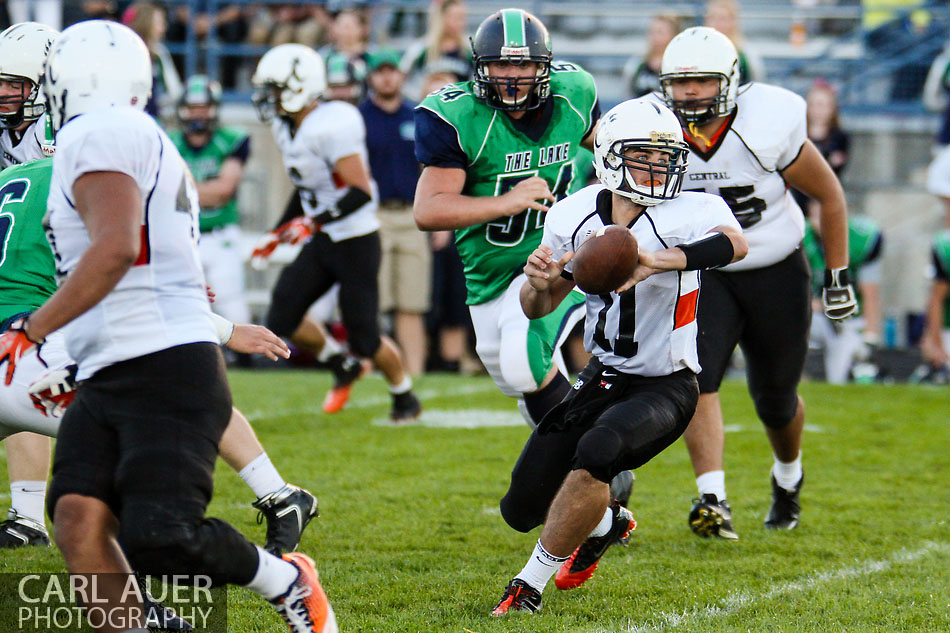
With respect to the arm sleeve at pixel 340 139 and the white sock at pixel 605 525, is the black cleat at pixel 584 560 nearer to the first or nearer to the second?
the white sock at pixel 605 525

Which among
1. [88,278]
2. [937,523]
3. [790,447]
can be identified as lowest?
[937,523]

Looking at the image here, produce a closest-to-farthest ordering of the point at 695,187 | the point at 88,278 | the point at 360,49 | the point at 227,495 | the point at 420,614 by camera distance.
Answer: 1. the point at 88,278
2. the point at 420,614
3. the point at 695,187
4. the point at 227,495
5. the point at 360,49

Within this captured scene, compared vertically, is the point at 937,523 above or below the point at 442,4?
below

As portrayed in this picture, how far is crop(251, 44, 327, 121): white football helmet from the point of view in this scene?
6570 mm

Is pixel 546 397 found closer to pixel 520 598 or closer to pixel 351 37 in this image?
pixel 520 598

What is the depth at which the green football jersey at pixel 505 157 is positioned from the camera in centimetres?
438

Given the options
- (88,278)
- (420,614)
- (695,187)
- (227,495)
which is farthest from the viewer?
(227,495)

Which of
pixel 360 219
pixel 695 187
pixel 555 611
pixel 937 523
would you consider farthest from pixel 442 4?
pixel 555 611

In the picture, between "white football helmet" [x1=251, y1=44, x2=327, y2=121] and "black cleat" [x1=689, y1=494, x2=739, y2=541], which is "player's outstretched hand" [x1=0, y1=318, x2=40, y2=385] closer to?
"black cleat" [x1=689, y1=494, x2=739, y2=541]

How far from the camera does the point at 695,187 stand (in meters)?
4.46

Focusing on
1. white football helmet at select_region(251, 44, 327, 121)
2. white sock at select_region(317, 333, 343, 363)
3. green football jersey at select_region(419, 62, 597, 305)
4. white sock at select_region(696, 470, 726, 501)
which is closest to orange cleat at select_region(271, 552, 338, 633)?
green football jersey at select_region(419, 62, 597, 305)

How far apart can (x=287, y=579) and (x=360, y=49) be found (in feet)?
23.9

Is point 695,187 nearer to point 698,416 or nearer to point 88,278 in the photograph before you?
point 698,416

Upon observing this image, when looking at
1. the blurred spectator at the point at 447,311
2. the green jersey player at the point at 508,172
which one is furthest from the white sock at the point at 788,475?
the blurred spectator at the point at 447,311
